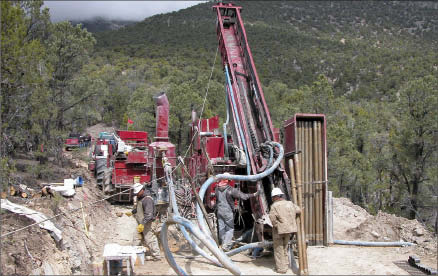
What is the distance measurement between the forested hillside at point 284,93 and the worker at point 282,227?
19.8ft

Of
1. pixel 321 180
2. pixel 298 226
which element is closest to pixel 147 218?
pixel 298 226

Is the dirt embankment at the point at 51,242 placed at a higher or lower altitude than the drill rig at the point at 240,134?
lower

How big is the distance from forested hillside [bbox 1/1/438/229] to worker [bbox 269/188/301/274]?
238 inches

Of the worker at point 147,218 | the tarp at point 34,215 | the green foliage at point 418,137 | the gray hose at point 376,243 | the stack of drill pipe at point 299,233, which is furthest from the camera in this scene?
the green foliage at point 418,137


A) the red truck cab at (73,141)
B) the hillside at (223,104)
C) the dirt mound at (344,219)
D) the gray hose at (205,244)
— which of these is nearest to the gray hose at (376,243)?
the dirt mound at (344,219)

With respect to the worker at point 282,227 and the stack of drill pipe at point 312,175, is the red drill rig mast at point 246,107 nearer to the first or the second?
the stack of drill pipe at point 312,175

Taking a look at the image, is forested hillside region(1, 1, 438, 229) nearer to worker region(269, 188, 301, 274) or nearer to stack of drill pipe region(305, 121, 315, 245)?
stack of drill pipe region(305, 121, 315, 245)

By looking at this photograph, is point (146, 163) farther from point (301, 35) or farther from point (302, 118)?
point (301, 35)

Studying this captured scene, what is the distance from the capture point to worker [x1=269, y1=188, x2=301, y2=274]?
7566 millimetres

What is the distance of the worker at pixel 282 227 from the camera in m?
7.57

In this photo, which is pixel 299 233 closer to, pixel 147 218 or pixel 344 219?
pixel 147 218

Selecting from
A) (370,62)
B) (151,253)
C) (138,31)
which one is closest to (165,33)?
(138,31)

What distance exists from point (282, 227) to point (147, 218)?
2.87m

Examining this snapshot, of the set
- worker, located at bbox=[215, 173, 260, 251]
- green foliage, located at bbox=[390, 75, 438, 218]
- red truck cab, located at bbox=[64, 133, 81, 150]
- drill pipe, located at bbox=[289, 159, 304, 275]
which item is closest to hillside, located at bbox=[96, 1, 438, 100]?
green foliage, located at bbox=[390, 75, 438, 218]
